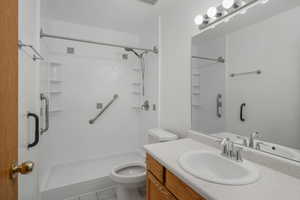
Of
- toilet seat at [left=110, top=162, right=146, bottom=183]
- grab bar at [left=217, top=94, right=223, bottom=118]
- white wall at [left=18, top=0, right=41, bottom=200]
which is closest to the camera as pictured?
white wall at [left=18, top=0, right=41, bottom=200]

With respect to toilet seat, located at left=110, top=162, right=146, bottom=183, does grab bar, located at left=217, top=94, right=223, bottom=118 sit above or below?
above

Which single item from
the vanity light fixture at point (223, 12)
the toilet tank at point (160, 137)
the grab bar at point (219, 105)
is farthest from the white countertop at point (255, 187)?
the vanity light fixture at point (223, 12)

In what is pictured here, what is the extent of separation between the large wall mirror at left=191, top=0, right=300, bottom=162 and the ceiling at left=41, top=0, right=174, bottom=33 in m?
0.97

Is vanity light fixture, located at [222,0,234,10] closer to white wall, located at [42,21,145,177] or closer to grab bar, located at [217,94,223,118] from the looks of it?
grab bar, located at [217,94,223,118]

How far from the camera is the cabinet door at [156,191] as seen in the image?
962 millimetres

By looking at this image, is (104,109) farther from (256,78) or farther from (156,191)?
(256,78)

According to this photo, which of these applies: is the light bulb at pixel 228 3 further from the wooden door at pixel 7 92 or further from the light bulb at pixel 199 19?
the wooden door at pixel 7 92

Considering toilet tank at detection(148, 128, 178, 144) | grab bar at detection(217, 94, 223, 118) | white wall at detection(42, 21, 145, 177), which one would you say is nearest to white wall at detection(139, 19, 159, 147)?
white wall at detection(42, 21, 145, 177)

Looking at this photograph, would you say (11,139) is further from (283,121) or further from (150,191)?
(283,121)

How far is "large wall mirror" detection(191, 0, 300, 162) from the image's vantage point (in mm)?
877

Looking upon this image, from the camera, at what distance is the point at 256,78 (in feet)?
3.41

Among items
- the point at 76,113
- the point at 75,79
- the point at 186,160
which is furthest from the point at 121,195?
the point at 75,79

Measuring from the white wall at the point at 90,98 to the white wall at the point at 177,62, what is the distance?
3.18 ft

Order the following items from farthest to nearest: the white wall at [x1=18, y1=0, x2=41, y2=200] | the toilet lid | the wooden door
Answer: the toilet lid, the white wall at [x1=18, y1=0, x2=41, y2=200], the wooden door
